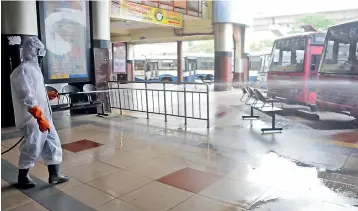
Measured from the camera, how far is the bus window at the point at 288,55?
9631mm

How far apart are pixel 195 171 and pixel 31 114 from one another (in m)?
2.18

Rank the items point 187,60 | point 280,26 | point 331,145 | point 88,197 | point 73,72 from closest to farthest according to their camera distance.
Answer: point 88,197 → point 331,145 → point 73,72 → point 280,26 → point 187,60

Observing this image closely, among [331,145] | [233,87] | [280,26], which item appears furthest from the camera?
[280,26]

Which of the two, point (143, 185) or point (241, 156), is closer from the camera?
point (143, 185)

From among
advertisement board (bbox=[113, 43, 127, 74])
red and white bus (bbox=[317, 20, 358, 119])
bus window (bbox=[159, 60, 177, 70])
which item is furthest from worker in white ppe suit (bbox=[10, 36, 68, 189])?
bus window (bbox=[159, 60, 177, 70])

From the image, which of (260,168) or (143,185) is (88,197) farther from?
(260,168)

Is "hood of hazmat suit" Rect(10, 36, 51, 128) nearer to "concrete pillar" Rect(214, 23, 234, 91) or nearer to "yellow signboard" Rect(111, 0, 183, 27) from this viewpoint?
"yellow signboard" Rect(111, 0, 183, 27)

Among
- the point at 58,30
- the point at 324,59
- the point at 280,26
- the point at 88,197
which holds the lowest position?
the point at 88,197

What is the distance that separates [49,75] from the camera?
802 centimetres

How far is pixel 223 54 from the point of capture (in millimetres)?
16438

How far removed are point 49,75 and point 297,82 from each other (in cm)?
724

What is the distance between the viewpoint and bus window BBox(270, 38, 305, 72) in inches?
379

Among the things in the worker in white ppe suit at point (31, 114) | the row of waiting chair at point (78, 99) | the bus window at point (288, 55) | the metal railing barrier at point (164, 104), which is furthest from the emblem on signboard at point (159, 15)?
the worker in white ppe suit at point (31, 114)

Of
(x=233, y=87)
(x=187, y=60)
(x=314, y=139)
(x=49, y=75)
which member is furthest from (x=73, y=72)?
(x=187, y=60)
